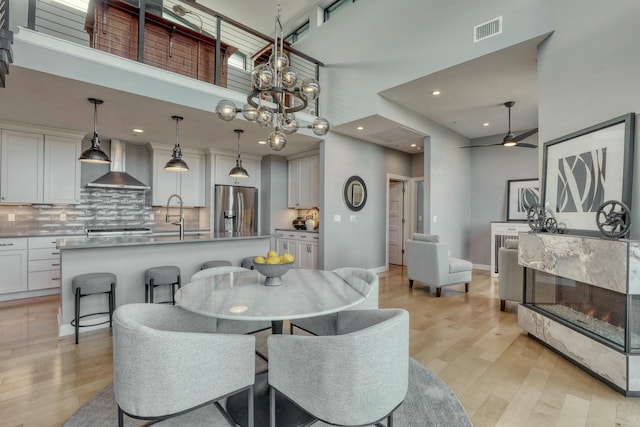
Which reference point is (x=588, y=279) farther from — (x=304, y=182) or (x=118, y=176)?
(x=118, y=176)

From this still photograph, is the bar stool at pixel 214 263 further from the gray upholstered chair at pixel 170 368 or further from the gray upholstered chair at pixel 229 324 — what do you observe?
the gray upholstered chair at pixel 170 368

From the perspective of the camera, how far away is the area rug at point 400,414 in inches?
67.3

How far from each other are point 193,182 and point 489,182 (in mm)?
6155

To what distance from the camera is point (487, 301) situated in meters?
4.13

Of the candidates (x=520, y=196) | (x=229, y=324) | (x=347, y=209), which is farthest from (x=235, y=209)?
(x=520, y=196)

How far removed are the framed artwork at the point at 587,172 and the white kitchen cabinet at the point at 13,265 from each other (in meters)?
6.61

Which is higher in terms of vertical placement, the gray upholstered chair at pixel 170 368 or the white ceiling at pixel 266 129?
the white ceiling at pixel 266 129

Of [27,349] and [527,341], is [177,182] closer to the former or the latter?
[27,349]

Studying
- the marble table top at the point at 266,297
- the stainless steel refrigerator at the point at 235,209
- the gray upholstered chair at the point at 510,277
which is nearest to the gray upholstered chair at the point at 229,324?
the marble table top at the point at 266,297

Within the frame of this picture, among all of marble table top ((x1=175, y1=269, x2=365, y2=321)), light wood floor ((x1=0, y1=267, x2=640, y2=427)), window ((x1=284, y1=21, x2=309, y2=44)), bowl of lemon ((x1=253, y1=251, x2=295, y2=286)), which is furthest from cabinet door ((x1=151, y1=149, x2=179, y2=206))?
bowl of lemon ((x1=253, y1=251, x2=295, y2=286))

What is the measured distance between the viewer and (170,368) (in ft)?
4.25

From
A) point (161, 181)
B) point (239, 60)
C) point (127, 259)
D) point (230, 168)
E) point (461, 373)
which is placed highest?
point (239, 60)

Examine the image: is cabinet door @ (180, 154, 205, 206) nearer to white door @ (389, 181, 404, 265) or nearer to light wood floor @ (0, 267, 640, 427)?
light wood floor @ (0, 267, 640, 427)

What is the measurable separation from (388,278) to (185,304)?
14.9ft
